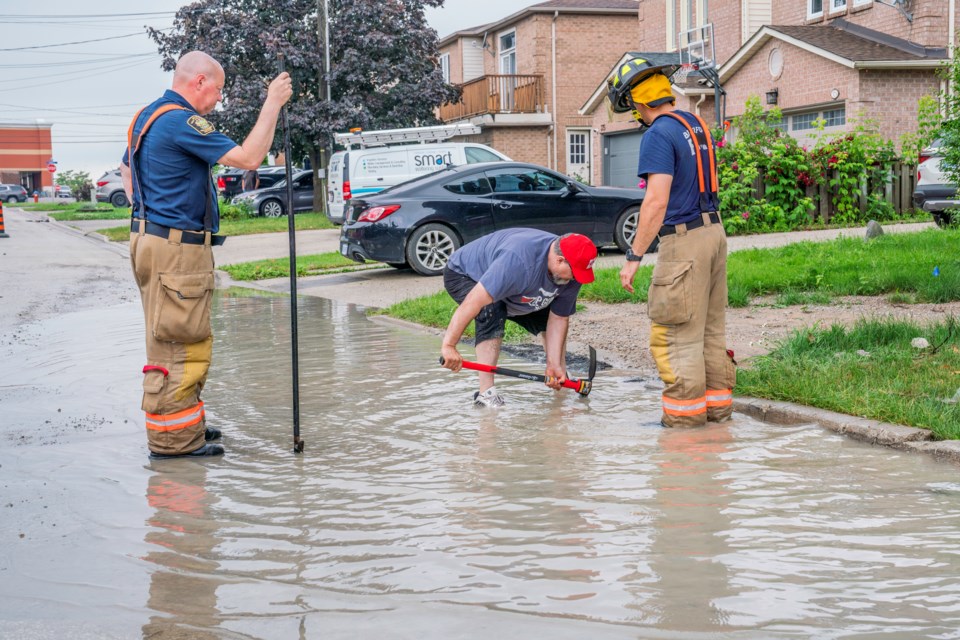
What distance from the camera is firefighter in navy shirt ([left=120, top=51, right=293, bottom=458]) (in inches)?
214

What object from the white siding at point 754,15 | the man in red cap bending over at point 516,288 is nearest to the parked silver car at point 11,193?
the white siding at point 754,15

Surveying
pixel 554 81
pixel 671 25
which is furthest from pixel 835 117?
pixel 554 81

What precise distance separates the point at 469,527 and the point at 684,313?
210cm

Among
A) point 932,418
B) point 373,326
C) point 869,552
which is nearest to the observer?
point 869,552

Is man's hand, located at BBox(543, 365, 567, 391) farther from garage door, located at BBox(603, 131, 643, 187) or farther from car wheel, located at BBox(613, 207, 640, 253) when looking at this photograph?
garage door, located at BBox(603, 131, 643, 187)

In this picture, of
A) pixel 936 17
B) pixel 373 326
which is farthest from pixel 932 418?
pixel 936 17

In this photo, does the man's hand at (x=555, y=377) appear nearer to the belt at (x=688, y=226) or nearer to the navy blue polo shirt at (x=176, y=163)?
the belt at (x=688, y=226)

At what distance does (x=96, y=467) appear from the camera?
5336mm

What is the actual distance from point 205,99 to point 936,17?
64.1ft

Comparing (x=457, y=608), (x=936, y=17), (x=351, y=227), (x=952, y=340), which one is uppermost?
(x=936, y=17)

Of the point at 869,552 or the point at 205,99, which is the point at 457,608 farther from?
the point at 205,99

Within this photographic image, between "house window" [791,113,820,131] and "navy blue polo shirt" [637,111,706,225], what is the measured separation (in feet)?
62.9

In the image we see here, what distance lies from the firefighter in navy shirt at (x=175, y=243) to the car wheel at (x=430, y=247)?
905 cm

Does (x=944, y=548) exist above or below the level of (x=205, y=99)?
below
